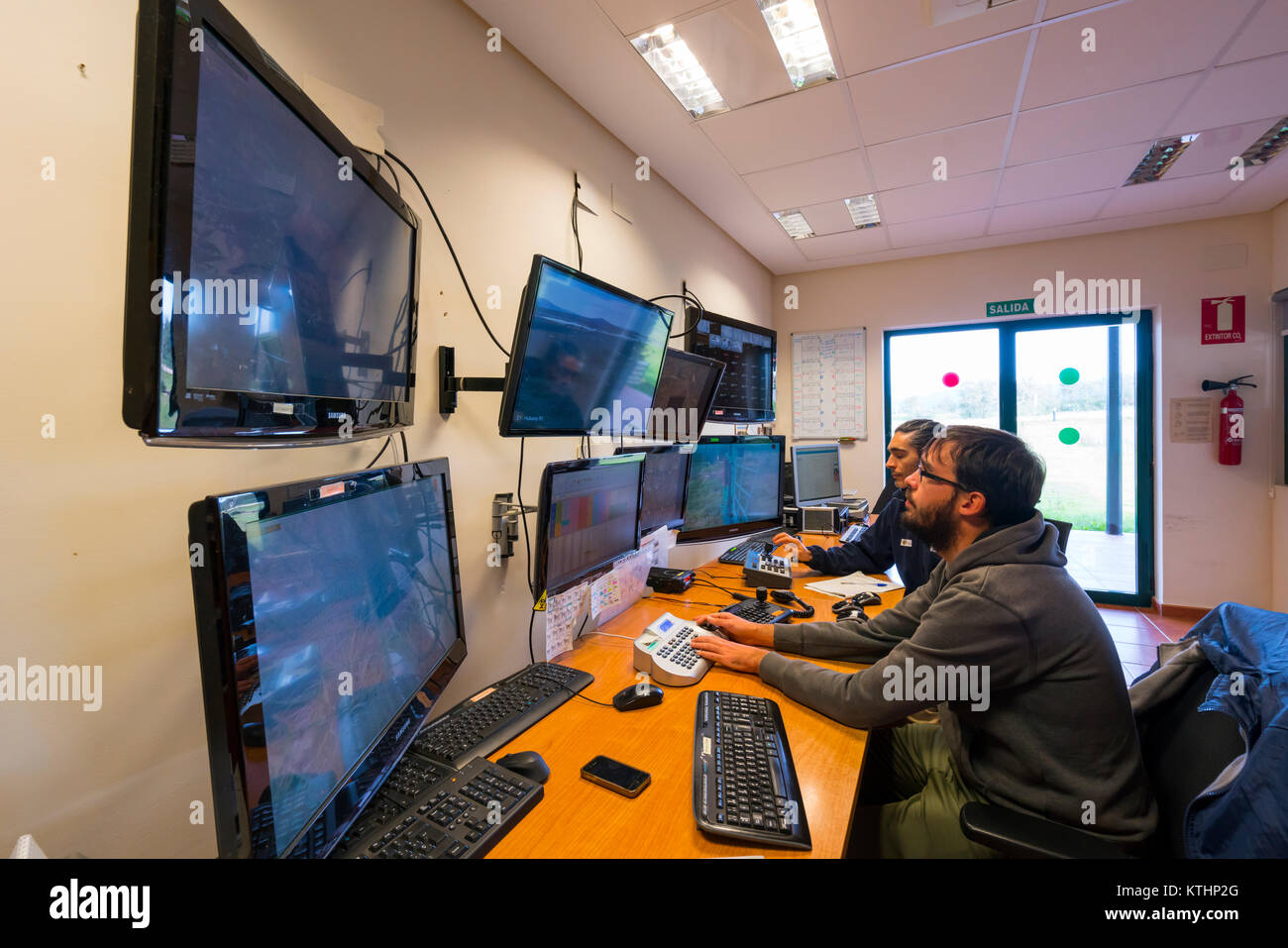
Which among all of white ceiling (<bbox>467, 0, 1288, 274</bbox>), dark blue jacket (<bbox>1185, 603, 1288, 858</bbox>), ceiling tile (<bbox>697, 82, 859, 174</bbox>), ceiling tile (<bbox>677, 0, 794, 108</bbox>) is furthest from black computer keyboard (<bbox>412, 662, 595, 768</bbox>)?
ceiling tile (<bbox>697, 82, 859, 174</bbox>)

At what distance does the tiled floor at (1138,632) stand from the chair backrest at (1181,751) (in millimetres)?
2665

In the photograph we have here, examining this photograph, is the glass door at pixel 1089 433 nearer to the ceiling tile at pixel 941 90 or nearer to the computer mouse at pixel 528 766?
the ceiling tile at pixel 941 90

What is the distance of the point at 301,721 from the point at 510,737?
570mm

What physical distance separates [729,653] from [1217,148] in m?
3.80

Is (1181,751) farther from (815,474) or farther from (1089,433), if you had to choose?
(1089,433)

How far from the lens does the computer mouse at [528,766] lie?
96 centimetres

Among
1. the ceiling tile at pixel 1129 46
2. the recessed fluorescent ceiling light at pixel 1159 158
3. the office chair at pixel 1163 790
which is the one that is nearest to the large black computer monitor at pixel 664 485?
the office chair at pixel 1163 790

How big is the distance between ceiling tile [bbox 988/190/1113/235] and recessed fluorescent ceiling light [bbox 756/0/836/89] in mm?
2136

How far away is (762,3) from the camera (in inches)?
72.4

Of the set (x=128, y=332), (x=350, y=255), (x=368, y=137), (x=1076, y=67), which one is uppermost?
(x=1076, y=67)

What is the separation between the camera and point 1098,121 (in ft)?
8.26

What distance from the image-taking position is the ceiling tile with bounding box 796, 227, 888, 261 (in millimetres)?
3990
